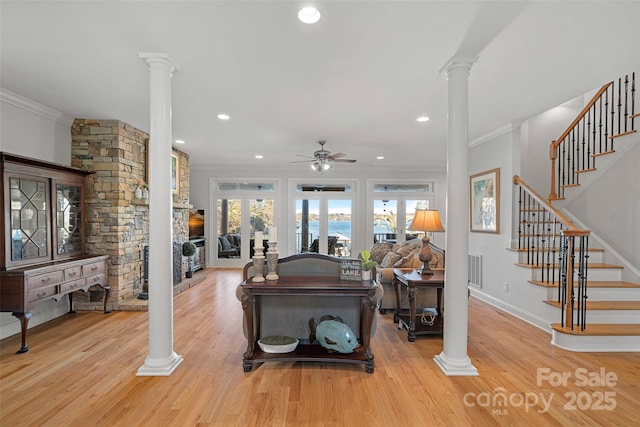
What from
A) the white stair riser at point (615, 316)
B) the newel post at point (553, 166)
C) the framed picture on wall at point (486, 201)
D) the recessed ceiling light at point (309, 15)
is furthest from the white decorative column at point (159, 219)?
the newel post at point (553, 166)

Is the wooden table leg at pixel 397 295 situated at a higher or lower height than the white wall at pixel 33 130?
lower

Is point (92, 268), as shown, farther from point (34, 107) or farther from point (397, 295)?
point (397, 295)

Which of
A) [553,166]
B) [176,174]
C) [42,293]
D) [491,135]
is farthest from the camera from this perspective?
[176,174]

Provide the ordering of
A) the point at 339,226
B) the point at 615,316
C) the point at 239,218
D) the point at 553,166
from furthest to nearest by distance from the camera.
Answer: the point at 339,226
the point at 239,218
the point at 553,166
the point at 615,316

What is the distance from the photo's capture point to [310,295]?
8.71 ft

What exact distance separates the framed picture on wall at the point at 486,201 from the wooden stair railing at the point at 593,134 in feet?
2.54

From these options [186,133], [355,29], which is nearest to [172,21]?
[355,29]

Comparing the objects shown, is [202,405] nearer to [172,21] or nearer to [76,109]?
[172,21]

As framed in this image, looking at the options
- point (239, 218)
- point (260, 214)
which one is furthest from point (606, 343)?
point (239, 218)

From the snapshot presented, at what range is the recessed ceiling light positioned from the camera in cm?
200

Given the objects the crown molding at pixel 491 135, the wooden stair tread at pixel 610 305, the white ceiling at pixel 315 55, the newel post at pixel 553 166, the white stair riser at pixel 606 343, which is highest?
the white ceiling at pixel 315 55

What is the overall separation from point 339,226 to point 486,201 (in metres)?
3.79

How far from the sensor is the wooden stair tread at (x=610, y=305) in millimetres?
3325

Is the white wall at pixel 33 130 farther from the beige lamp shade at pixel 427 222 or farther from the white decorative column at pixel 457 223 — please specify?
the beige lamp shade at pixel 427 222
